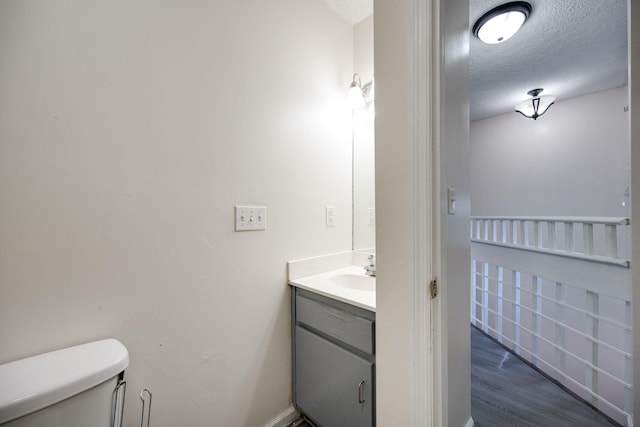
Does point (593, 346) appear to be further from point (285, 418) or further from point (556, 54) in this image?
point (556, 54)

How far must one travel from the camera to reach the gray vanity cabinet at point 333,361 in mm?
1010

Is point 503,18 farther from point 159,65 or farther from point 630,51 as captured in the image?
point 159,65

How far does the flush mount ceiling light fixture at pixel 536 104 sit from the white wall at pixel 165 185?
2707mm

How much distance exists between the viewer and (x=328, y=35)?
5.35 feet

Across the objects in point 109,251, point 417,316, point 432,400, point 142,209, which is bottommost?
point 432,400

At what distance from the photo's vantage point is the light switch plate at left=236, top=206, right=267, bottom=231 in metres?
1.20

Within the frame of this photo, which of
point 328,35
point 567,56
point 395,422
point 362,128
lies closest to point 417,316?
point 395,422

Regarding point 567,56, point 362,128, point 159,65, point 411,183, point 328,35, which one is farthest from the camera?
point 567,56

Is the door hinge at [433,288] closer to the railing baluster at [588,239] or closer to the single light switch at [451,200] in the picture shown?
the single light switch at [451,200]

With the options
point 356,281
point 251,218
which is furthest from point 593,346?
point 251,218

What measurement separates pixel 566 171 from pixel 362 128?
3092 mm

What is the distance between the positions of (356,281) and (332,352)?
17.9 inches

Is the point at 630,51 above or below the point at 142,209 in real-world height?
above

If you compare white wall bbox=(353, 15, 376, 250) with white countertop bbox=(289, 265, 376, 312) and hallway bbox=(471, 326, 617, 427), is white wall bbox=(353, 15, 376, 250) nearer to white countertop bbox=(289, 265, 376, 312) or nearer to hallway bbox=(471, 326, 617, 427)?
white countertop bbox=(289, 265, 376, 312)
